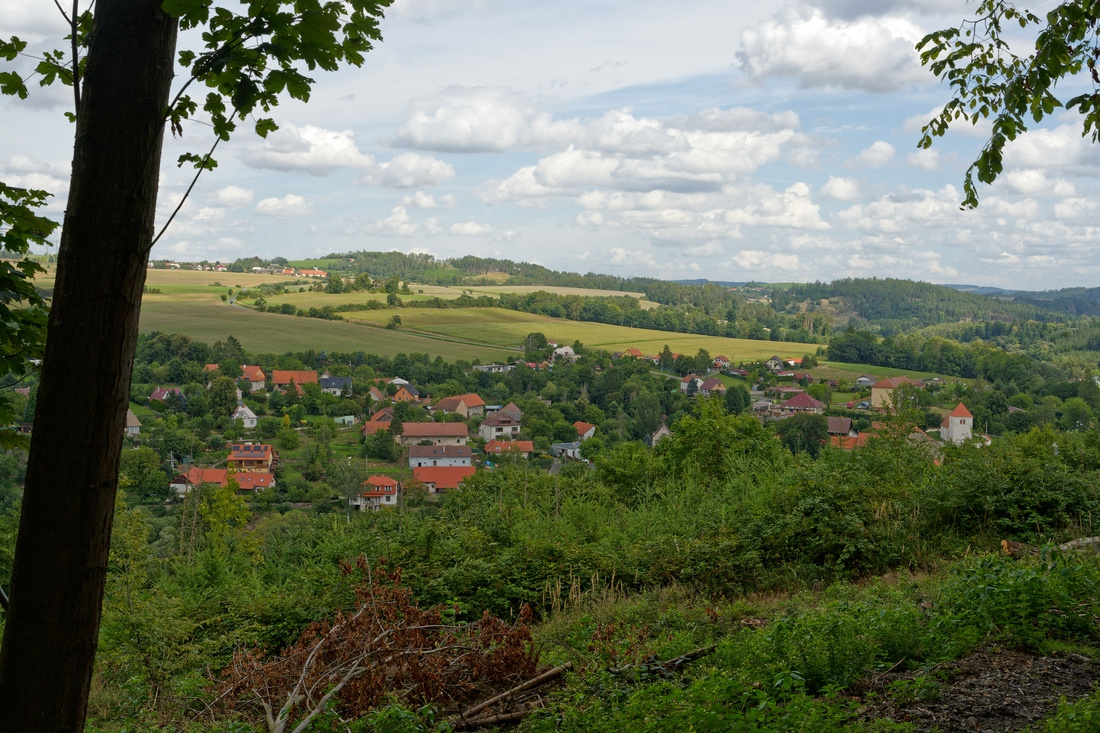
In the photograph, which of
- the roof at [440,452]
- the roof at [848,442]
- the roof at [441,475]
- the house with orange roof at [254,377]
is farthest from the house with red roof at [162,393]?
the roof at [848,442]

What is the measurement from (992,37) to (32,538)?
20.6 ft

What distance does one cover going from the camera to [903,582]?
243 inches

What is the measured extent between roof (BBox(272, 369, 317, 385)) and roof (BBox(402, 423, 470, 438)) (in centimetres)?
1493

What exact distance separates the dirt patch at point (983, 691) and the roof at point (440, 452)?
3640 cm

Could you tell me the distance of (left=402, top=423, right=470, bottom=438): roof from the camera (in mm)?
43219

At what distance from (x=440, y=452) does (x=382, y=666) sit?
1435 inches

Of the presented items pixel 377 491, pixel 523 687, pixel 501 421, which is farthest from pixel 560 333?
pixel 523 687

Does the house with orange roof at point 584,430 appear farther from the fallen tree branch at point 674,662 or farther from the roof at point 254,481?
the fallen tree branch at point 674,662

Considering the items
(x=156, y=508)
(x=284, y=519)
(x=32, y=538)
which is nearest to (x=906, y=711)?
(x=32, y=538)

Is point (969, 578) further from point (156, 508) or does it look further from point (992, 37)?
point (156, 508)

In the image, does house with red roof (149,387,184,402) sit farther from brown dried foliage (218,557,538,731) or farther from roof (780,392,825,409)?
brown dried foliage (218,557,538,731)

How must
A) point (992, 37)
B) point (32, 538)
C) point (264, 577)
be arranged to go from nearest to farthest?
1. point (32, 538)
2. point (992, 37)
3. point (264, 577)

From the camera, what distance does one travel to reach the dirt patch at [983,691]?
354 centimetres

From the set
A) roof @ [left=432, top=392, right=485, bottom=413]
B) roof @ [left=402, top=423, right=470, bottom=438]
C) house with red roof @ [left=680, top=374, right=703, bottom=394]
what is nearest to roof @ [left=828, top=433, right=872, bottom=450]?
roof @ [left=402, top=423, right=470, bottom=438]
